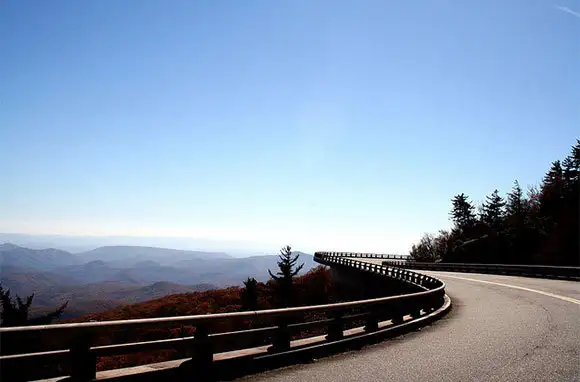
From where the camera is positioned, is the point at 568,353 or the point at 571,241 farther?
the point at 571,241

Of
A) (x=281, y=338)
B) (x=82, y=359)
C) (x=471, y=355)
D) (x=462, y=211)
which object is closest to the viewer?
(x=82, y=359)

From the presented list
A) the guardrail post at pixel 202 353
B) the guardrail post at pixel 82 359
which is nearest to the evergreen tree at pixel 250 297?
the guardrail post at pixel 202 353

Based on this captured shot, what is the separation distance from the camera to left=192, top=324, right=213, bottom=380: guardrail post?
6.06m

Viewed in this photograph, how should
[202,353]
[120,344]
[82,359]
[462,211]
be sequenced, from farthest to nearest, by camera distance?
[462,211] → [202,353] → [120,344] → [82,359]

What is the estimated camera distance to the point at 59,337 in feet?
15.4

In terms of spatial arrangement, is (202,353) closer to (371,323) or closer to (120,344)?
(120,344)

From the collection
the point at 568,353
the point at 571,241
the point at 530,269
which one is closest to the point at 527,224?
the point at 571,241

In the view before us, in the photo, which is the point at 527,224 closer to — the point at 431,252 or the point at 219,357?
the point at 431,252

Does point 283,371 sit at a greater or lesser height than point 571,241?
lesser

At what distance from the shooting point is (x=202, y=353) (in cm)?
618

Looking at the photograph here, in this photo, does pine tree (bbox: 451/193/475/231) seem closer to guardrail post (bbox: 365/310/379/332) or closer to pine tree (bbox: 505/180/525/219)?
pine tree (bbox: 505/180/525/219)

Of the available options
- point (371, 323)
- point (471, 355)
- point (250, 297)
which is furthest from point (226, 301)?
point (471, 355)

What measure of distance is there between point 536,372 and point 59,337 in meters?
6.88

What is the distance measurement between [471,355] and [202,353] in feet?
16.8
